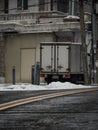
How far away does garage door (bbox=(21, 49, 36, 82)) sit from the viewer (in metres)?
38.8

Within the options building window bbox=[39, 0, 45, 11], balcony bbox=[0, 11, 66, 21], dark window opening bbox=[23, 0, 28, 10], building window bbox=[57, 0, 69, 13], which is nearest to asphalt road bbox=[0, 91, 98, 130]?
balcony bbox=[0, 11, 66, 21]

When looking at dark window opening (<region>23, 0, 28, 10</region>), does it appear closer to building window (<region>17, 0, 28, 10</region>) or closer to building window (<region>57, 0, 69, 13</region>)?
building window (<region>17, 0, 28, 10</region>)

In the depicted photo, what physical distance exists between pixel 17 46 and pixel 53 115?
28.7 m

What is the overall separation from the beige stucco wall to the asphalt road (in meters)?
25.4

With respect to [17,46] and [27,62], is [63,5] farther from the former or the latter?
[27,62]

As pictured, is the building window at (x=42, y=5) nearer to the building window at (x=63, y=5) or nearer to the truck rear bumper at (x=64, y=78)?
the building window at (x=63, y=5)

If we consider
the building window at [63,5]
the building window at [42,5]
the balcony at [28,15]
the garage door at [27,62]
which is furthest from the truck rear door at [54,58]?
the building window at [63,5]

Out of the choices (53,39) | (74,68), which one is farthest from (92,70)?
(53,39)

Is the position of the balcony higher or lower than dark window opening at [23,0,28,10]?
lower

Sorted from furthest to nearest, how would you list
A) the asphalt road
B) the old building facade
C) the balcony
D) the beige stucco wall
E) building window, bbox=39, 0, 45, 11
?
building window, bbox=39, 0, 45, 11
the balcony
the beige stucco wall
the old building facade
the asphalt road

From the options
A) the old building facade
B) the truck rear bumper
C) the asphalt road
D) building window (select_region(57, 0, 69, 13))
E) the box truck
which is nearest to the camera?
the asphalt road

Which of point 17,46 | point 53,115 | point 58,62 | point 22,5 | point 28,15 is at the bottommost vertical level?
point 53,115

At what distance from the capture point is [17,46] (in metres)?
39.5

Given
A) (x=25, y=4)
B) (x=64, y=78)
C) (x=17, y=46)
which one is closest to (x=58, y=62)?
(x=64, y=78)
